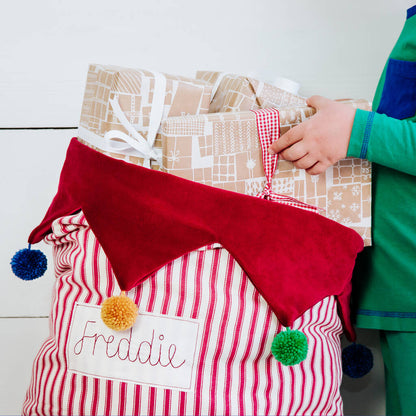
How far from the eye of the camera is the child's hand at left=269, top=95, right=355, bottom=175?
0.59 meters

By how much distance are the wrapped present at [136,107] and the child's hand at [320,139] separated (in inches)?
5.2

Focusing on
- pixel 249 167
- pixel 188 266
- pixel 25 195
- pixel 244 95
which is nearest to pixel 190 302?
pixel 188 266

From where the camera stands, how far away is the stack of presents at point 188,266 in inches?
21.8

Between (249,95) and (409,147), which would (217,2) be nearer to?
(249,95)

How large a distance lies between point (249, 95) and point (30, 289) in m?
0.53

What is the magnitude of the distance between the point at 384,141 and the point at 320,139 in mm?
81

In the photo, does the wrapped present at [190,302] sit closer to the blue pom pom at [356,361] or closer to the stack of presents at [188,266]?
the stack of presents at [188,266]

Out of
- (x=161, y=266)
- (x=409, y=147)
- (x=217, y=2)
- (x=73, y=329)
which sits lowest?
(x=73, y=329)

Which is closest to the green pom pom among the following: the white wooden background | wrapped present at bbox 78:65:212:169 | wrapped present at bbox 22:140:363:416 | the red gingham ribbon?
wrapped present at bbox 22:140:363:416

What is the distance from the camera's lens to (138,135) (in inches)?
23.1

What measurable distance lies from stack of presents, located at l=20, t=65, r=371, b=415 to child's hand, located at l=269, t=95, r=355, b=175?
0.02 metres

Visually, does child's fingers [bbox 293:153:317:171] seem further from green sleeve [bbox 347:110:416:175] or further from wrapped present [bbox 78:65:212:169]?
wrapped present [bbox 78:65:212:169]

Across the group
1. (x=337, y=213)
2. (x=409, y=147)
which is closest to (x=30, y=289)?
(x=337, y=213)

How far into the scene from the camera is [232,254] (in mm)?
560
